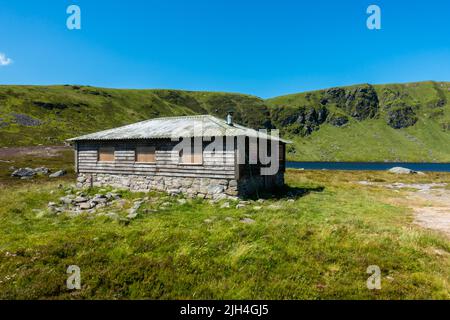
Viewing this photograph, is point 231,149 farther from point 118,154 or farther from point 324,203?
point 118,154

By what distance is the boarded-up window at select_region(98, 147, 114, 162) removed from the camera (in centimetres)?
2374

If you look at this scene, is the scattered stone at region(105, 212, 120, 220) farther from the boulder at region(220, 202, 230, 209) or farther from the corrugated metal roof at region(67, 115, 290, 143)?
the corrugated metal roof at region(67, 115, 290, 143)

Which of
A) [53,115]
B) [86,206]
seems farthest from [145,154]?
[53,115]

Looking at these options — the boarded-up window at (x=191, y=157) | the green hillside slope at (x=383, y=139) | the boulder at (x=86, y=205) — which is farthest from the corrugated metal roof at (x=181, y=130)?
the green hillside slope at (x=383, y=139)

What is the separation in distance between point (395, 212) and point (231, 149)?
434 inches

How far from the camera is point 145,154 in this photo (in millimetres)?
21969

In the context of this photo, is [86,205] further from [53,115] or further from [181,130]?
[53,115]

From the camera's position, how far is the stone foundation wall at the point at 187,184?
18.7 metres

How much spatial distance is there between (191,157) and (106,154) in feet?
29.8

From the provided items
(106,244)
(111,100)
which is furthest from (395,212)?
(111,100)

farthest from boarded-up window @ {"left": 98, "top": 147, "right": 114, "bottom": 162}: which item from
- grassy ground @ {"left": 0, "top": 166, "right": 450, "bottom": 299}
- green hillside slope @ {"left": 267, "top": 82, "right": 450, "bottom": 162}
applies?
green hillside slope @ {"left": 267, "top": 82, "right": 450, "bottom": 162}

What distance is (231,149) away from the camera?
18.6 m

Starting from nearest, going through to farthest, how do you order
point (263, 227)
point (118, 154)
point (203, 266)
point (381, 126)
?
point (203, 266) → point (263, 227) → point (118, 154) → point (381, 126)
